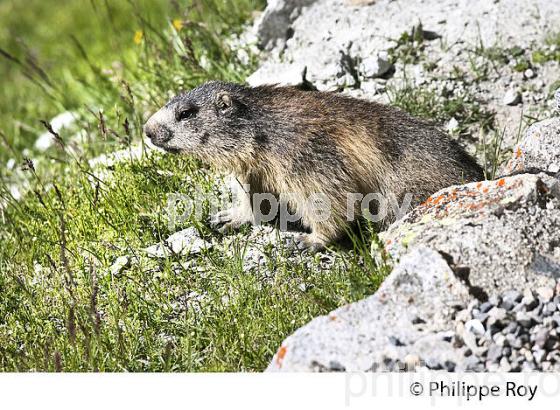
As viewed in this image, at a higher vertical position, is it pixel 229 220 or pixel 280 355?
pixel 229 220

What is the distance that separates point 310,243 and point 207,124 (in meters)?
1.42

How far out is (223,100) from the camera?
695 centimetres

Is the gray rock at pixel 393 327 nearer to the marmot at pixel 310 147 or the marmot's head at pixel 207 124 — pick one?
the marmot at pixel 310 147

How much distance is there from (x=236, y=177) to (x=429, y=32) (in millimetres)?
3212

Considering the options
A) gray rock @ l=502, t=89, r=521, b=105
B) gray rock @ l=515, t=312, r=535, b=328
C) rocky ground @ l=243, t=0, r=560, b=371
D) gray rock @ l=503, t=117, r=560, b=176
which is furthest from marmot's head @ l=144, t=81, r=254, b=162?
gray rock @ l=515, t=312, r=535, b=328

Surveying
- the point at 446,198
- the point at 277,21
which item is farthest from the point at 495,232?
the point at 277,21

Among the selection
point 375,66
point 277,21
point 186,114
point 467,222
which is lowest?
point 467,222

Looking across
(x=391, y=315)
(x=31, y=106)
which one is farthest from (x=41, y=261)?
(x=31, y=106)

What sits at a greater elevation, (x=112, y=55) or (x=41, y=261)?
(x=112, y=55)

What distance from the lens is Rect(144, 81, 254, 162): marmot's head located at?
6.93 metres

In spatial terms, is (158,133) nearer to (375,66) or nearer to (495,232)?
(375,66)

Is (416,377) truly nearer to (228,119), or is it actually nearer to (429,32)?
(228,119)

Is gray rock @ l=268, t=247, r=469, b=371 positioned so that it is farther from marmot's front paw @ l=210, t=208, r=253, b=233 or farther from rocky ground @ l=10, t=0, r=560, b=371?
marmot's front paw @ l=210, t=208, r=253, b=233

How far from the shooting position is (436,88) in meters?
8.33
